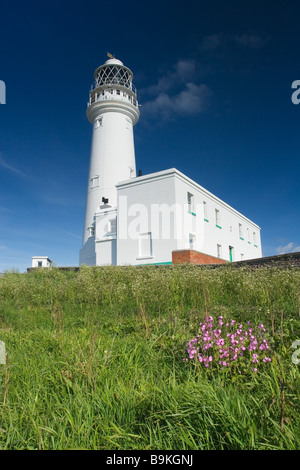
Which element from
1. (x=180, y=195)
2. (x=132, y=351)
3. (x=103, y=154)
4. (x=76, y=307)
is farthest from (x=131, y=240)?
(x=132, y=351)

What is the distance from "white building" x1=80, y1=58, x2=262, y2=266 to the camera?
762 inches

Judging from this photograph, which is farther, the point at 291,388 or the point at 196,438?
the point at 291,388

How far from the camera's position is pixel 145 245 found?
19906 mm

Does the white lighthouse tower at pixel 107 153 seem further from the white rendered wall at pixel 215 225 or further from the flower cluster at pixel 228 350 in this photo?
the flower cluster at pixel 228 350

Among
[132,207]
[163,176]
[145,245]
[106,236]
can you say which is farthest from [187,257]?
[106,236]

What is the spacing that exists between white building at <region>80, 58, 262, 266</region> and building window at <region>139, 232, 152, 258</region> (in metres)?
0.06

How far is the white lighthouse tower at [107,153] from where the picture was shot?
2345 cm

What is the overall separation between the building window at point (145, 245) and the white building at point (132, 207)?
0.21ft

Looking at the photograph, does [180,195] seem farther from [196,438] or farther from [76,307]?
[196,438]

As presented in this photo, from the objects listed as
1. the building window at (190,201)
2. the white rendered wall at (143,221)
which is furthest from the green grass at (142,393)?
the building window at (190,201)

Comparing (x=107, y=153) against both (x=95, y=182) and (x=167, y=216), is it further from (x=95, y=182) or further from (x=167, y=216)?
(x=167, y=216)

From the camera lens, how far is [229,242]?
25656 mm
